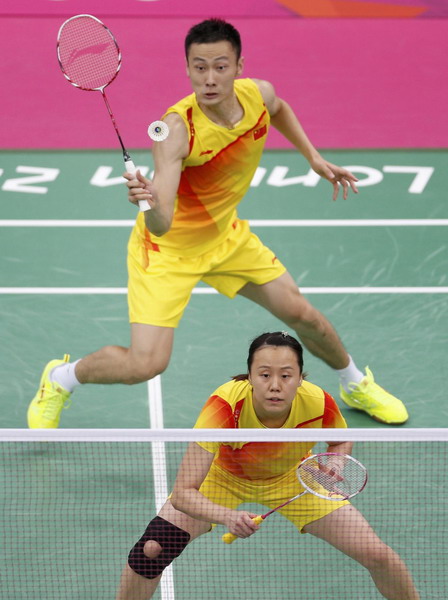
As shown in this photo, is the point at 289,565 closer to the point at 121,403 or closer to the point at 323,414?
the point at 323,414

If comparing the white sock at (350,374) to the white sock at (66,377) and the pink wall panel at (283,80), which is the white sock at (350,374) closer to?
the white sock at (66,377)

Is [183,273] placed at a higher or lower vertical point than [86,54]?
lower

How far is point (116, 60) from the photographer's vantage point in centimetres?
595

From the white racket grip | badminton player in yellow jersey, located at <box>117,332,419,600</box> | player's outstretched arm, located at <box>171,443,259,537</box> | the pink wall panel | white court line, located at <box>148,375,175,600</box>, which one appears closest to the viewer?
player's outstretched arm, located at <box>171,443,259,537</box>

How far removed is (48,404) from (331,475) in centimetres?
216

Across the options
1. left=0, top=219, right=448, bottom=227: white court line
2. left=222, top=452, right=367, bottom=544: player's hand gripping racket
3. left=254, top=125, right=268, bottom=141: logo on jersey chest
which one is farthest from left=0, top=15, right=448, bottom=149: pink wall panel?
left=222, top=452, right=367, bottom=544: player's hand gripping racket

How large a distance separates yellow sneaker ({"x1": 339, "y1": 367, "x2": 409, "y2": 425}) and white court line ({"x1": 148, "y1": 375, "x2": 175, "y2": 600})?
1119mm

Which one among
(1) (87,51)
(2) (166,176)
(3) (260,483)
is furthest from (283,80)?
(3) (260,483)

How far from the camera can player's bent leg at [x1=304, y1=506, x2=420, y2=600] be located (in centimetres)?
467

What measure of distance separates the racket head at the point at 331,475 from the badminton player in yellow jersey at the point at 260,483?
91mm

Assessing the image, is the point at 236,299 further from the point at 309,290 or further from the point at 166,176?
the point at 166,176

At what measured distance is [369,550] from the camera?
4672 millimetres

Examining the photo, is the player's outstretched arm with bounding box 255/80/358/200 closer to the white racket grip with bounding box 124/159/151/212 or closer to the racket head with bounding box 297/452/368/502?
the white racket grip with bounding box 124/159/151/212

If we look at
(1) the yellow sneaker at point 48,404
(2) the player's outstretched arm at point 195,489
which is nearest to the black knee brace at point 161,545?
(2) the player's outstretched arm at point 195,489
